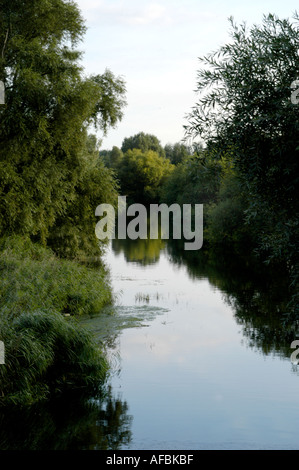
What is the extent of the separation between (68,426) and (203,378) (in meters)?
3.32

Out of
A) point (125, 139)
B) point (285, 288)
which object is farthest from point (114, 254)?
point (125, 139)

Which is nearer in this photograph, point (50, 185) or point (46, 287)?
point (46, 287)

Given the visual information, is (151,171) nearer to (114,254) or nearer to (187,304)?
(114,254)

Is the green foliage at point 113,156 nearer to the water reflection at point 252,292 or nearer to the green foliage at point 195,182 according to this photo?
the green foliage at point 195,182

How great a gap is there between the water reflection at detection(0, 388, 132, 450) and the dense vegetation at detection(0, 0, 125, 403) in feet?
2.13

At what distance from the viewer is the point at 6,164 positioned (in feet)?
69.3

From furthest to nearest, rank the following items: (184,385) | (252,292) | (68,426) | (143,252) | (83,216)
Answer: (143,252)
(83,216)
(252,292)
(184,385)
(68,426)

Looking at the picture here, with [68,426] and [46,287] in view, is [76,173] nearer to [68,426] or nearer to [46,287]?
[46,287]

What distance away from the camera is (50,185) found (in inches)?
899

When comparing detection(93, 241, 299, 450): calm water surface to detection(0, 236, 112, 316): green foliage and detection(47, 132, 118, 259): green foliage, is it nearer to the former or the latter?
detection(0, 236, 112, 316): green foliage

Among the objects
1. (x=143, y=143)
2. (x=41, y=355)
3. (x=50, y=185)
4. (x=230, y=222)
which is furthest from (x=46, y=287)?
(x=143, y=143)

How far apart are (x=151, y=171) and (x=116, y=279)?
64465mm

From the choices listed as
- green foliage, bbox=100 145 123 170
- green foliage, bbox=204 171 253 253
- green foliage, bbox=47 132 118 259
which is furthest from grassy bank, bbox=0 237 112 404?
green foliage, bbox=100 145 123 170

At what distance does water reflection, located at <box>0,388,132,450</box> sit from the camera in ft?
27.0
